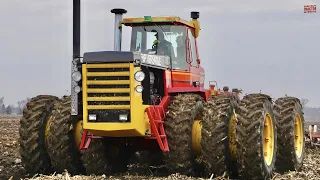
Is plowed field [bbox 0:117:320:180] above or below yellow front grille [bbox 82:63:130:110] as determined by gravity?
below

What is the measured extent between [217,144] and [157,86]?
1922 millimetres

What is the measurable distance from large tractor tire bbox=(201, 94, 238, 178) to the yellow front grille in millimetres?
1636

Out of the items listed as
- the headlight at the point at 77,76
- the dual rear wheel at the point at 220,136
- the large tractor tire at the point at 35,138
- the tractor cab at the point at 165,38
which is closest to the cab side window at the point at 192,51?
the tractor cab at the point at 165,38

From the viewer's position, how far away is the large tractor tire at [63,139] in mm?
11555

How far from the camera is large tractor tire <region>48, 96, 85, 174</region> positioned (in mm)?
11555

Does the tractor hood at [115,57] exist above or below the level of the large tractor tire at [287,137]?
above

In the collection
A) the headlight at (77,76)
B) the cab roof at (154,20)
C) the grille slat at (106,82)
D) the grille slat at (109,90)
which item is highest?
the cab roof at (154,20)

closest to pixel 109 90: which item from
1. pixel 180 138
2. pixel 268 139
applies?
pixel 180 138

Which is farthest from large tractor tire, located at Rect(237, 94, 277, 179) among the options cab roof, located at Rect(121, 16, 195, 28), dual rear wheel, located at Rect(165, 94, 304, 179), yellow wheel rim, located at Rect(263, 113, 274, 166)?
cab roof, located at Rect(121, 16, 195, 28)

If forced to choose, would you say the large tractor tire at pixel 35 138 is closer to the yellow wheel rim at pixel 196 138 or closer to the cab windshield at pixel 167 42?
the cab windshield at pixel 167 42

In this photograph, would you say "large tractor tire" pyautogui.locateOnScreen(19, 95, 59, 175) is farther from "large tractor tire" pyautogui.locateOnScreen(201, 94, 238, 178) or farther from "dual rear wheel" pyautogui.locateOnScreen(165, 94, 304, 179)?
"large tractor tire" pyautogui.locateOnScreen(201, 94, 238, 178)

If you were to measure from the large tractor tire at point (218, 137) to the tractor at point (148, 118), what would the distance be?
0.02m

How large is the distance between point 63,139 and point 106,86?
1.64 m

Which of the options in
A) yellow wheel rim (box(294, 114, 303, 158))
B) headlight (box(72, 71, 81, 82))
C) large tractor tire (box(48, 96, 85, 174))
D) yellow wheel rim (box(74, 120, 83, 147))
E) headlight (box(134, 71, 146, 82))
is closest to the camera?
headlight (box(134, 71, 146, 82))
